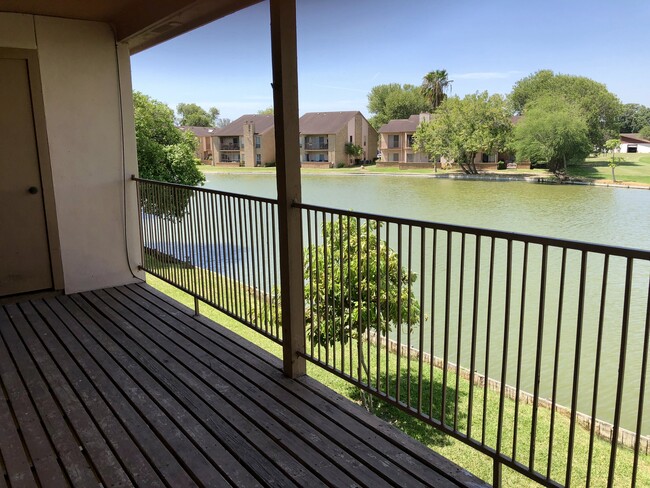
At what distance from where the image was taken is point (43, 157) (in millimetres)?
4152

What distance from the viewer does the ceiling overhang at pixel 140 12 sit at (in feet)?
10.9

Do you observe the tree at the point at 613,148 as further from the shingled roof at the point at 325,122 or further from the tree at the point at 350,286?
the tree at the point at 350,286

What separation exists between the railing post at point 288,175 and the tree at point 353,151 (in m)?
41.3

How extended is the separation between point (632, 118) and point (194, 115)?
44.8m

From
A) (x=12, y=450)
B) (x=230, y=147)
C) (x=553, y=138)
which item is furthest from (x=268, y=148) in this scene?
(x=12, y=450)

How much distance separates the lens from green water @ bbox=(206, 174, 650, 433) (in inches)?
390

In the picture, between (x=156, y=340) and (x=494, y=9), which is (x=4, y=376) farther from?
(x=494, y=9)

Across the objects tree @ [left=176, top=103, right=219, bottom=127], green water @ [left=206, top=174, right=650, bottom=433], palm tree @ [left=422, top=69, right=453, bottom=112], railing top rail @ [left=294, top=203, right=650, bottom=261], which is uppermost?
palm tree @ [left=422, top=69, right=453, bottom=112]

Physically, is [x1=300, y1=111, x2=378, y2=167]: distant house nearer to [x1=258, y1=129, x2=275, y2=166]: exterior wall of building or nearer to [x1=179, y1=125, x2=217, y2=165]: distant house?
[x1=258, y1=129, x2=275, y2=166]: exterior wall of building

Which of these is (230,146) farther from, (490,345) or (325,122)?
(490,345)

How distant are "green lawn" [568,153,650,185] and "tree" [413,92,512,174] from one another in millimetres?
7515

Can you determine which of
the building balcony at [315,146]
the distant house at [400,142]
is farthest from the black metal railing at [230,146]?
the distant house at [400,142]

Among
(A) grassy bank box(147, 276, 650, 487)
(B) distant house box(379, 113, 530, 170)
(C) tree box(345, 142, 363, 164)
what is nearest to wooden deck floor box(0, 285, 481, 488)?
(A) grassy bank box(147, 276, 650, 487)

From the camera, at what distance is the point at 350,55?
58.2 m
